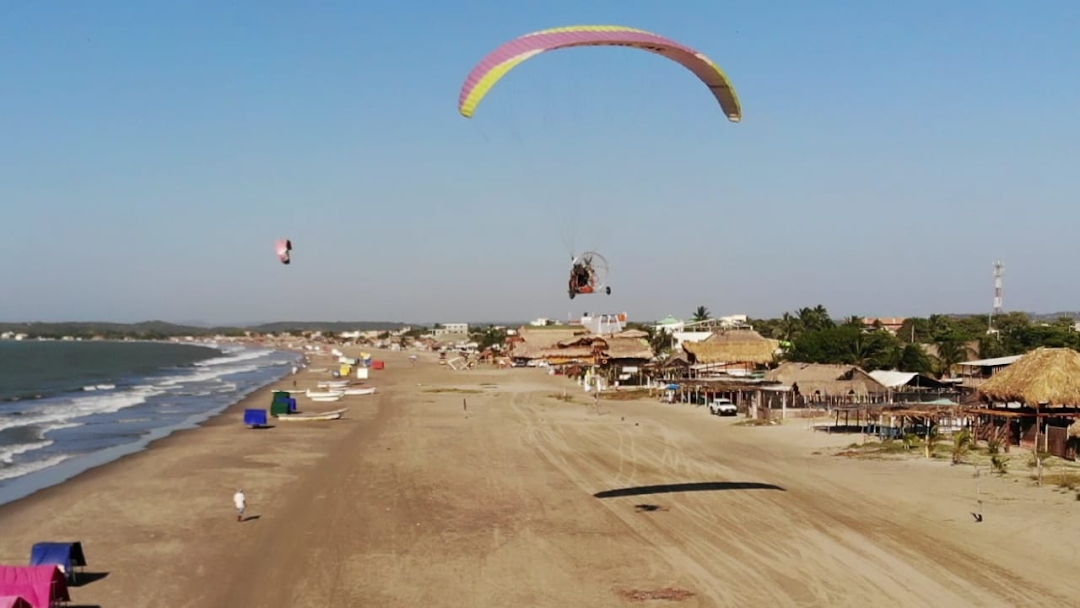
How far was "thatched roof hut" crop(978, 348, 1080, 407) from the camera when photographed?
81.9 feet

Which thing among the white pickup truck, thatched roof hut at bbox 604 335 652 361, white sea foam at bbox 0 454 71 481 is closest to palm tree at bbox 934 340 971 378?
thatched roof hut at bbox 604 335 652 361

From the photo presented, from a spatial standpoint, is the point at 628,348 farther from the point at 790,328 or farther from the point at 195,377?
the point at 195,377

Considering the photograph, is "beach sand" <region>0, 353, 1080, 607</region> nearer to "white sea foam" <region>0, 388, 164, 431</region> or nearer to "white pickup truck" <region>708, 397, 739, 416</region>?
"white pickup truck" <region>708, 397, 739, 416</region>

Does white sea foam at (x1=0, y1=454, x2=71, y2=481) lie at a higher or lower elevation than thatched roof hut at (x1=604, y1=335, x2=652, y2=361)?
lower

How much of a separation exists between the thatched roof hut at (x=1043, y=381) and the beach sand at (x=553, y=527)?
4232 millimetres

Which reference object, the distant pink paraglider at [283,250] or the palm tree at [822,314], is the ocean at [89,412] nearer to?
the distant pink paraglider at [283,250]

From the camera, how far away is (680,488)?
2122 cm

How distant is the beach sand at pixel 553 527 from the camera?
13523 millimetres

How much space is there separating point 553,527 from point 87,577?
828 cm

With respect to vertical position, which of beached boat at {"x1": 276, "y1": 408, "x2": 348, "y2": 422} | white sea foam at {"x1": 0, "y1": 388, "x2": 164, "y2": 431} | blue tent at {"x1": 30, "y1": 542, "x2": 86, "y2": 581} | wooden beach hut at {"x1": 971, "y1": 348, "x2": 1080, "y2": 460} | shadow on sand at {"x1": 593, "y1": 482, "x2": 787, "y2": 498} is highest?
wooden beach hut at {"x1": 971, "y1": 348, "x2": 1080, "y2": 460}

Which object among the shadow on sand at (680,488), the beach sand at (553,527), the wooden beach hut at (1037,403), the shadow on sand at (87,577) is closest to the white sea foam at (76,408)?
the beach sand at (553,527)

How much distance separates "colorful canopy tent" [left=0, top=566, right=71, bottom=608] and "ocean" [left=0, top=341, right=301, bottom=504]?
11.7m

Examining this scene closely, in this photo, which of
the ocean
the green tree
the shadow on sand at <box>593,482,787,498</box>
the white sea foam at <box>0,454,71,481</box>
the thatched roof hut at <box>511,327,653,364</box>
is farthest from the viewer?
the green tree

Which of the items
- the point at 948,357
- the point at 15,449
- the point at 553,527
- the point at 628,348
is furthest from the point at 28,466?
the point at 948,357
